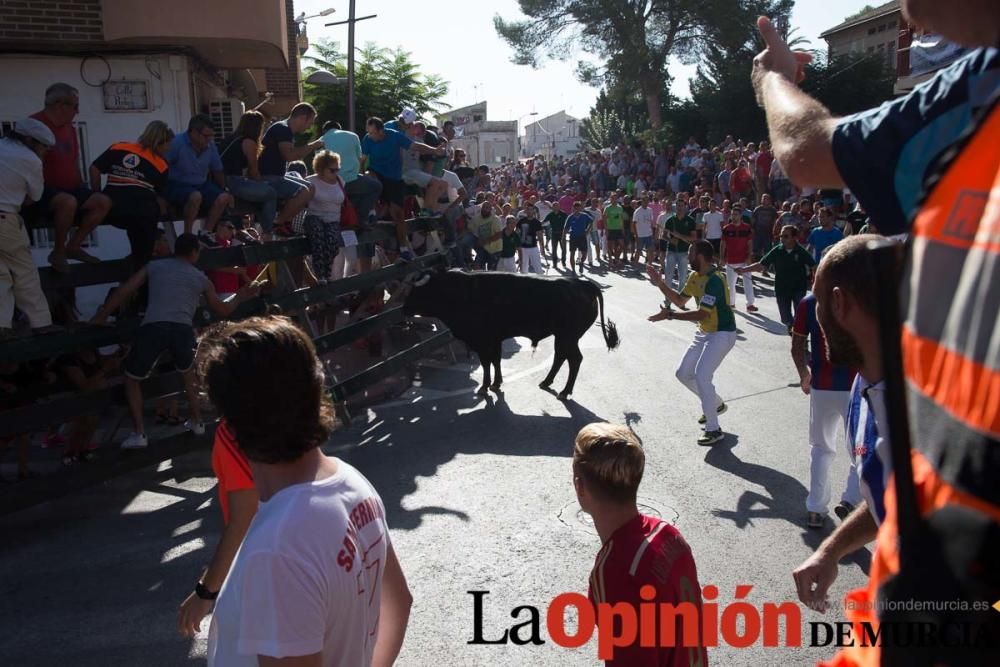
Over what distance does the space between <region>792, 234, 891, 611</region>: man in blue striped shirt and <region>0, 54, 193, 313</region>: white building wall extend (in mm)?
10540

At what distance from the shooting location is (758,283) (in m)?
22.2

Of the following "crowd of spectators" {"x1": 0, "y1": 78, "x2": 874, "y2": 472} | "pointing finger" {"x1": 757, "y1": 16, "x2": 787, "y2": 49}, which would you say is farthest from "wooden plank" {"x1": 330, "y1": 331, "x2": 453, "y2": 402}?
"pointing finger" {"x1": 757, "y1": 16, "x2": 787, "y2": 49}

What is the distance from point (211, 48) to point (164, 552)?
888cm

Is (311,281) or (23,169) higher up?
(23,169)

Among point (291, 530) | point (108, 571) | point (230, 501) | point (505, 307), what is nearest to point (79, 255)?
point (108, 571)

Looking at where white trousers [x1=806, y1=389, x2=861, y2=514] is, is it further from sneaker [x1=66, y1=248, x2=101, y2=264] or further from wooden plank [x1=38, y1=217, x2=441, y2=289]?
sneaker [x1=66, y1=248, x2=101, y2=264]

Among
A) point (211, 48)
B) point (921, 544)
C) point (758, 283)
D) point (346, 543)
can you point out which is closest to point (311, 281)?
point (211, 48)

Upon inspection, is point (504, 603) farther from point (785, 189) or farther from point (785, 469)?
point (785, 189)

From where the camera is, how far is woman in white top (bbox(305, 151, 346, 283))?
33.3ft

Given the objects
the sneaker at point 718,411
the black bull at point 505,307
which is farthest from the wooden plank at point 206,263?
the sneaker at point 718,411

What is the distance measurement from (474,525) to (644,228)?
20.2m

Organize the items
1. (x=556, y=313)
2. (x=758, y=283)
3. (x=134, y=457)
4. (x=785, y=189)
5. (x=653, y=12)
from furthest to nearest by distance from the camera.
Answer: (x=653, y=12) → (x=785, y=189) → (x=758, y=283) → (x=556, y=313) → (x=134, y=457)

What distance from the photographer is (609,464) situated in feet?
10.7

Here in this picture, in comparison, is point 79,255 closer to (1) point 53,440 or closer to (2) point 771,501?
(1) point 53,440
